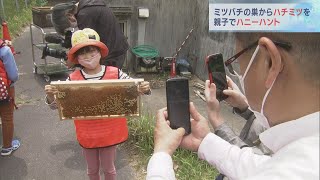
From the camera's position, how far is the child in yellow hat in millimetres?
3258

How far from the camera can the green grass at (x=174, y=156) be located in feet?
14.7

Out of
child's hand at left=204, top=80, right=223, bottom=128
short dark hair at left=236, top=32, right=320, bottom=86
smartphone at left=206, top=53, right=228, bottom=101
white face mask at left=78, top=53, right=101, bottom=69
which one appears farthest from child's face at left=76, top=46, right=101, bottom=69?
short dark hair at left=236, top=32, right=320, bottom=86

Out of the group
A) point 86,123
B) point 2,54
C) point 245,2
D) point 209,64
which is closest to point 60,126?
point 2,54

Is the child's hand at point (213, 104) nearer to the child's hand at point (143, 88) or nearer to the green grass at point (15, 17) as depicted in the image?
the child's hand at point (143, 88)

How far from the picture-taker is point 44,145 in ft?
18.0

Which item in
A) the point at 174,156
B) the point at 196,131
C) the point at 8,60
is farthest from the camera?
the point at 174,156

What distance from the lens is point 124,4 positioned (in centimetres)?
945

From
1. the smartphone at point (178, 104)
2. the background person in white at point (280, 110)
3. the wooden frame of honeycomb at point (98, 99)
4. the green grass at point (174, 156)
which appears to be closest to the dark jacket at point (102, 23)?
the green grass at point (174, 156)

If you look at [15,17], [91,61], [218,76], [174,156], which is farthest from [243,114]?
[15,17]

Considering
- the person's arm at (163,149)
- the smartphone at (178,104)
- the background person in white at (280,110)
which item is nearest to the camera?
the background person in white at (280,110)

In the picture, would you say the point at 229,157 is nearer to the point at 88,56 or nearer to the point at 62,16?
the point at 88,56

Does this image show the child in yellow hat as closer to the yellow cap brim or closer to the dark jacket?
the yellow cap brim

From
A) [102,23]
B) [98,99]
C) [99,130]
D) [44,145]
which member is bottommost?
[44,145]

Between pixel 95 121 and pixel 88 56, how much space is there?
684 millimetres
